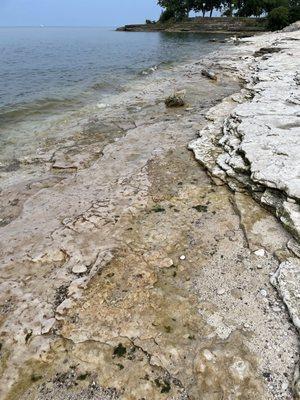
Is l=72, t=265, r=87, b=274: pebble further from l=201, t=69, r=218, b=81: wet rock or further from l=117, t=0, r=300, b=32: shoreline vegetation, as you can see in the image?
l=117, t=0, r=300, b=32: shoreline vegetation

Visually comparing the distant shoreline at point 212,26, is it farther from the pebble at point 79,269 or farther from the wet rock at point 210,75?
the pebble at point 79,269

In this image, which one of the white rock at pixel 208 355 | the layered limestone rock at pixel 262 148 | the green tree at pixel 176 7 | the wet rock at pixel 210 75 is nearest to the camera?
the white rock at pixel 208 355

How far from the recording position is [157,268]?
17.4 ft

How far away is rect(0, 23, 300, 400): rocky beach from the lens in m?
3.80

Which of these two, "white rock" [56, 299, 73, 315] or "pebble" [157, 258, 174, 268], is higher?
"pebble" [157, 258, 174, 268]

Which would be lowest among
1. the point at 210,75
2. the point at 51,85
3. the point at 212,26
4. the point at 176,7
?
the point at 51,85

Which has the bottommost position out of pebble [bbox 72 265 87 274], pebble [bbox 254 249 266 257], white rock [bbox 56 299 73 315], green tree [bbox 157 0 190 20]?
white rock [bbox 56 299 73 315]

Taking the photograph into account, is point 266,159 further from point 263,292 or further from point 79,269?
point 79,269

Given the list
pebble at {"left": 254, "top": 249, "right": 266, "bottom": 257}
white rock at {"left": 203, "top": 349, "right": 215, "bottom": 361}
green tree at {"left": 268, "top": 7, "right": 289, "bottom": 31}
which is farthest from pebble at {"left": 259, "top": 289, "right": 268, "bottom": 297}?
green tree at {"left": 268, "top": 7, "right": 289, "bottom": 31}

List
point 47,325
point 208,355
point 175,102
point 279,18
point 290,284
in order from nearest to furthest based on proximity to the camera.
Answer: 1. point 208,355
2. point 47,325
3. point 290,284
4. point 175,102
5. point 279,18

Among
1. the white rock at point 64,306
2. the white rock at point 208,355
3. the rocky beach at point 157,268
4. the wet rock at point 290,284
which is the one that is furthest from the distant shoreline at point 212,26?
the white rock at point 208,355

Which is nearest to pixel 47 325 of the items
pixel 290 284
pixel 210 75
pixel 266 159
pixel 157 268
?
pixel 157 268

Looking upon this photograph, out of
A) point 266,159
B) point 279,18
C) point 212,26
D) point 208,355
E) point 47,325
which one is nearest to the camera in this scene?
point 208,355

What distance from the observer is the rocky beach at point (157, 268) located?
12.5 feet
